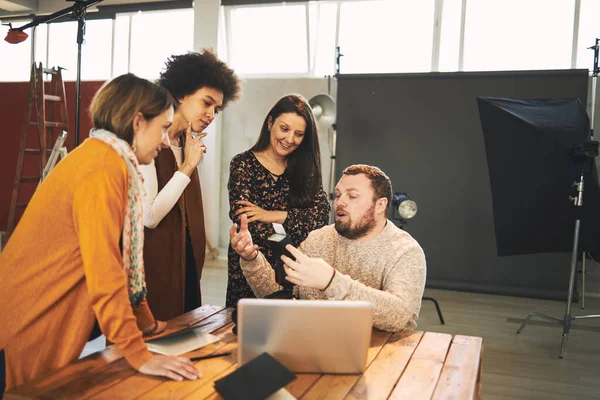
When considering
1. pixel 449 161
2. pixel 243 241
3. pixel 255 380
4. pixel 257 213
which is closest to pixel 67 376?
pixel 255 380

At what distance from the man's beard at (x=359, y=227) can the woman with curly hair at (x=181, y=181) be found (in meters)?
0.59

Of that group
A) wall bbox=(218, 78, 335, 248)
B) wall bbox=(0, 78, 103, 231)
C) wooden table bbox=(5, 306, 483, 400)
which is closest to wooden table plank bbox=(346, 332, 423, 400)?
wooden table bbox=(5, 306, 483, 400)

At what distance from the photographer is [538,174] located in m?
4.15

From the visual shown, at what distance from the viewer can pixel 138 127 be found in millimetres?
1435

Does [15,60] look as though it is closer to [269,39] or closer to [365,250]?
[269,39]

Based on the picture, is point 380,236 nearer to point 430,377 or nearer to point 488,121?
point 430,377

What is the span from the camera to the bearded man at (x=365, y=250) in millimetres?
1882

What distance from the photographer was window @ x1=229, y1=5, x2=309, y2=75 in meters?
7.06

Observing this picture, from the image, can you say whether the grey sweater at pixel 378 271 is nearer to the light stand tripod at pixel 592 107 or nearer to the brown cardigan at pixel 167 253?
the brown cardigan at pixel 167 253

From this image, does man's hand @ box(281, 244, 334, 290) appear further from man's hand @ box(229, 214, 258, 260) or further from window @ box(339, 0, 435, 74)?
window @ box(339, 0, 435, 74)

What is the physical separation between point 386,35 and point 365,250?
518cm

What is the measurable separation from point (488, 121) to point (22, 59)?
23.9ft

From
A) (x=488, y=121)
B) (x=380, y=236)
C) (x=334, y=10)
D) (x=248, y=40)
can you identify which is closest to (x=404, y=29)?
(x=334, y=10)

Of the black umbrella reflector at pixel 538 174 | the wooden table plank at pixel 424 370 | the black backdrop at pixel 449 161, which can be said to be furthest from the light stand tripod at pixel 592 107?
the wooden table plank at pixel 424 370
